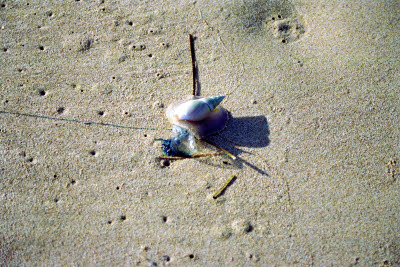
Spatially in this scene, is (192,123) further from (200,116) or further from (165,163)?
(165,163)

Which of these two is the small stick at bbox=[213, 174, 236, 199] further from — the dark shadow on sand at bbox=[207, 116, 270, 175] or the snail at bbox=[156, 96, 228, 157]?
the snail at bbox=[156, 96, 228, 157]

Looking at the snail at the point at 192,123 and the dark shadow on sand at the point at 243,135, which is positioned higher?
the snail at the point at 192,123

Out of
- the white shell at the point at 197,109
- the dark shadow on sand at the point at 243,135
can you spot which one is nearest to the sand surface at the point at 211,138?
the dark shadow on sand at the point at 243,135

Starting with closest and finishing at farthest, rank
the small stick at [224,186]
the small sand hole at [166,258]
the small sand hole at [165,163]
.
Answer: the small sand hole at [166,258], the small stick at [224,186], the small sand hole at [165,163]

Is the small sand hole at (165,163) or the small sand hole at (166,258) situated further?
the small sand hole at (165,163)

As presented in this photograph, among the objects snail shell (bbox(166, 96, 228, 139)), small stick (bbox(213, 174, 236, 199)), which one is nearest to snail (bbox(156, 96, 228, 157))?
snail shell (bbox(166, 96, 228, 139))

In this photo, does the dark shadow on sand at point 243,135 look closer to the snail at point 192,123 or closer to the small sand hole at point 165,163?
the snail at point 192,123
